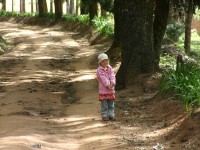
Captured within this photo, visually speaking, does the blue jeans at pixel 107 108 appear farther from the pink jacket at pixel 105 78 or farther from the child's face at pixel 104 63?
the child's face at pixel 104 63

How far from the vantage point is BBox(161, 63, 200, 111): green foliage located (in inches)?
360

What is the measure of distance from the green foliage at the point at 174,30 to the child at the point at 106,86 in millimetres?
26065

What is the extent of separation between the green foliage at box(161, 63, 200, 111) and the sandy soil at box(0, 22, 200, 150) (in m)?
0.26

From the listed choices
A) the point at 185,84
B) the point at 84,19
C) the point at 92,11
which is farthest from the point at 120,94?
the point at 84,19

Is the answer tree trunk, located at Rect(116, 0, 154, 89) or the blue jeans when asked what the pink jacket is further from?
tree trunk, located at Rect(116, 0, 154, 89)

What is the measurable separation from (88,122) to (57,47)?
58.9 ft

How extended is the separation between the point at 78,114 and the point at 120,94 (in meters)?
2.39

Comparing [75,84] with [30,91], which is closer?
[30,91]

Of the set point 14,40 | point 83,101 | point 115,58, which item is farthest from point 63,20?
point 83,101

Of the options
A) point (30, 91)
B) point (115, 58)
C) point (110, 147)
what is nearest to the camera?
point (110, 147)

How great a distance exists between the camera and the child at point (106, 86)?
388 inches

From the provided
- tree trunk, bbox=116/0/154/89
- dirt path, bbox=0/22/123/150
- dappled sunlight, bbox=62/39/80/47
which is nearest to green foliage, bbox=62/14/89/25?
dappled sunlight, bbox=62/39/80/47

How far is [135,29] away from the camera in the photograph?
13391mm

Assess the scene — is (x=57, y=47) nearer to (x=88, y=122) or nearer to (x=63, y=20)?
(x=63, y=20)
